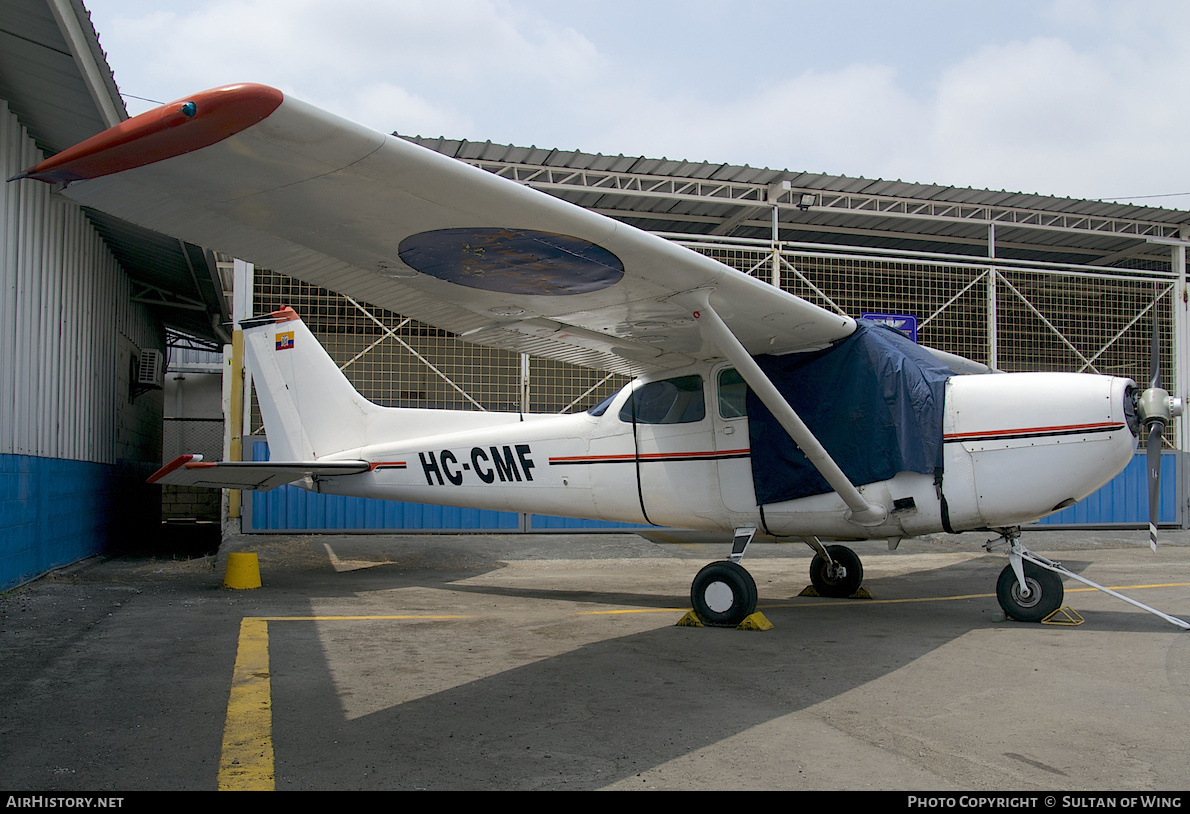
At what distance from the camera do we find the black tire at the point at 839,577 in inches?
337

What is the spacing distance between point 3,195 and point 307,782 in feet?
28.1

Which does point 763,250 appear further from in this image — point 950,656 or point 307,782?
point 307,782

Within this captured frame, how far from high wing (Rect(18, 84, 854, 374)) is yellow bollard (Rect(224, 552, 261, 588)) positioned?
13.9ft

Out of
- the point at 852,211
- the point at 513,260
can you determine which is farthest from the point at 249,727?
the point at 852,211

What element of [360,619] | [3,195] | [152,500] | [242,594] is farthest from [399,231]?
[152,500]

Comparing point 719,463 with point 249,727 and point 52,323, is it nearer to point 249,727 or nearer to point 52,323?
point 249,727

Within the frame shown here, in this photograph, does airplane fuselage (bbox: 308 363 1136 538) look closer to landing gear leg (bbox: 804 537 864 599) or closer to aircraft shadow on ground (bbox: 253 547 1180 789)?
aircraft shadow on ground (bbox: 253 547 1180 789)

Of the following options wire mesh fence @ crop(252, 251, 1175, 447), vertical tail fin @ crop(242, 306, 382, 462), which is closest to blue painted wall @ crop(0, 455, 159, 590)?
vertical tail fin @ crop(242, 306, 382, 462)

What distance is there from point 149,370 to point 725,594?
16061 millimetres

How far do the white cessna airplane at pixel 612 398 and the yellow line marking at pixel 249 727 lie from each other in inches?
95.3

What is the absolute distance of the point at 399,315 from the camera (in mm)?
11617

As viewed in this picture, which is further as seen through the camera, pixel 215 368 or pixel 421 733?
pixel 215 368

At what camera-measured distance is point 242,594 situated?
855cm

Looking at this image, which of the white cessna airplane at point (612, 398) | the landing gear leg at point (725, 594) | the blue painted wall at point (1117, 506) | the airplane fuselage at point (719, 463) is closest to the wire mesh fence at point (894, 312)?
the blue painted wall at point (1117, 506)
